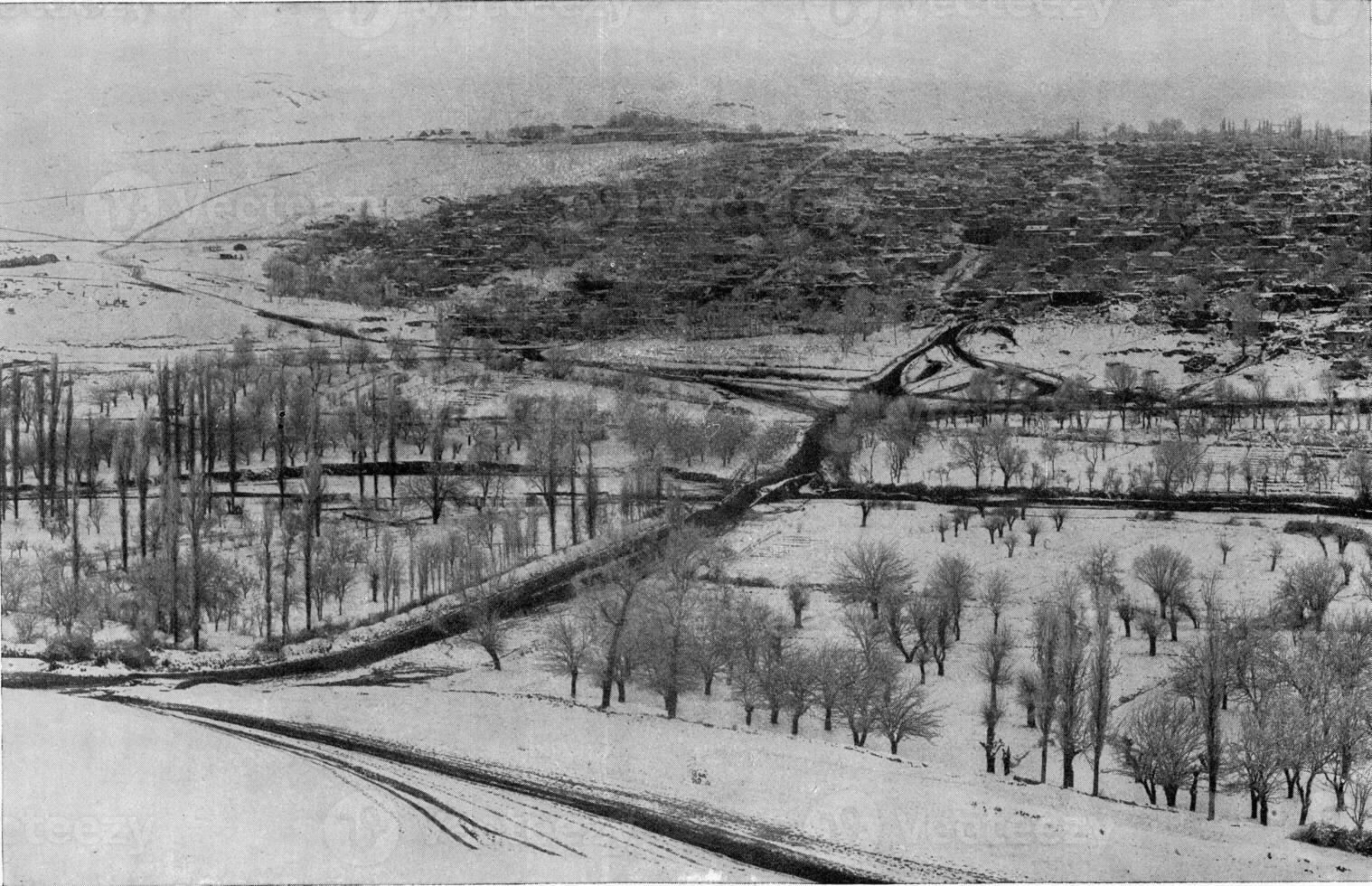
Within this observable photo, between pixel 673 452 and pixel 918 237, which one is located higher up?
pixel 918 237

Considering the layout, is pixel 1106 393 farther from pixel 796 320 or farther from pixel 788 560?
pixel 788 560

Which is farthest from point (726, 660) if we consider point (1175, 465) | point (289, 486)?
point (1175, 465)

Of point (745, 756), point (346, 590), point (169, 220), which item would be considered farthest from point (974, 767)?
point (169, 220)

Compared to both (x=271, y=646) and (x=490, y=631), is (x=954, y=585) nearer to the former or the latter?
(x=490, y=631)

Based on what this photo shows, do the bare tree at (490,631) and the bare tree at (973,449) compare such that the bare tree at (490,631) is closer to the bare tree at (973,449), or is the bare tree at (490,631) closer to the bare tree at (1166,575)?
the bare tree at (1166,575)

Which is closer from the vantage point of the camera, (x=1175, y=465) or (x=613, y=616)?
(x=613, y=616)

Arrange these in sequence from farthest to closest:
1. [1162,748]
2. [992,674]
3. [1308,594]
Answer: [1308,594], [992,674], [1162,748]

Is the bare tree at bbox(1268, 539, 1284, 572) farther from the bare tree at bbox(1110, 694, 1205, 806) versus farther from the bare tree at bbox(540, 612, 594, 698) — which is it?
the bare tree at bbox(540, 612, 594, 698)
